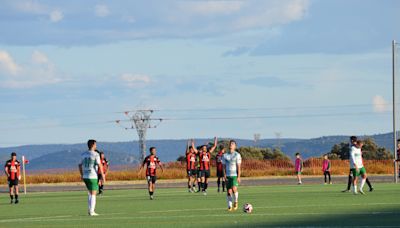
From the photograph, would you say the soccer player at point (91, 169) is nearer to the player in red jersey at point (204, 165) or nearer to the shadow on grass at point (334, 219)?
the shadow on grass at point (334, 219)

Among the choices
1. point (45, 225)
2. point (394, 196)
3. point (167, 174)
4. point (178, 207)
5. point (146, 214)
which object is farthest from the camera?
point (167, 174)

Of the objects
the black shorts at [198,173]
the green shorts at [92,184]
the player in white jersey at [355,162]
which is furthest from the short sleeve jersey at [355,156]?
the green shorts at [92,184]

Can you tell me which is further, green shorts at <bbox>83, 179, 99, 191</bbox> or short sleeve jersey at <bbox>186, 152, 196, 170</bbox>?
short sleeve jersey at <bbox>186, 152, 196, 170</bbox>

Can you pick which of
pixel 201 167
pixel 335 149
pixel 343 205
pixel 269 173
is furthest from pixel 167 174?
pixel 343 205

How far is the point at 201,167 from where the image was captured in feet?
153

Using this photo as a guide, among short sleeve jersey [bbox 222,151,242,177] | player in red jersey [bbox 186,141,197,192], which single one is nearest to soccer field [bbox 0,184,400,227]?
short sleeve jersey [bbox 222,151,242,177]

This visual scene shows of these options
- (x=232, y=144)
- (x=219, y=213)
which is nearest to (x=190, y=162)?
(x=232, y=144)

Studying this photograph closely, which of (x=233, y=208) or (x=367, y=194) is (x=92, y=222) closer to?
(x=233, y=208)

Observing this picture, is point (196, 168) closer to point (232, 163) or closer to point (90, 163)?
point (232, 163)

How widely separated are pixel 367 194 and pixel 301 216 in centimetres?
1195

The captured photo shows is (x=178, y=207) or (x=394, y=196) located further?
(x=394, y=196)

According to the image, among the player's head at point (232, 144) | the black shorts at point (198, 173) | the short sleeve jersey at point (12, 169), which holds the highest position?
the player's head at point (232, 144)

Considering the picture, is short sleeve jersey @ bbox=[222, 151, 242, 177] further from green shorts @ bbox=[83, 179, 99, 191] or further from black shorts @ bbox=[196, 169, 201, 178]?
black shorts @ bbox=[196, 169, 201, 178]

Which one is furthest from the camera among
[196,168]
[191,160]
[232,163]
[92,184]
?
[191,160]
